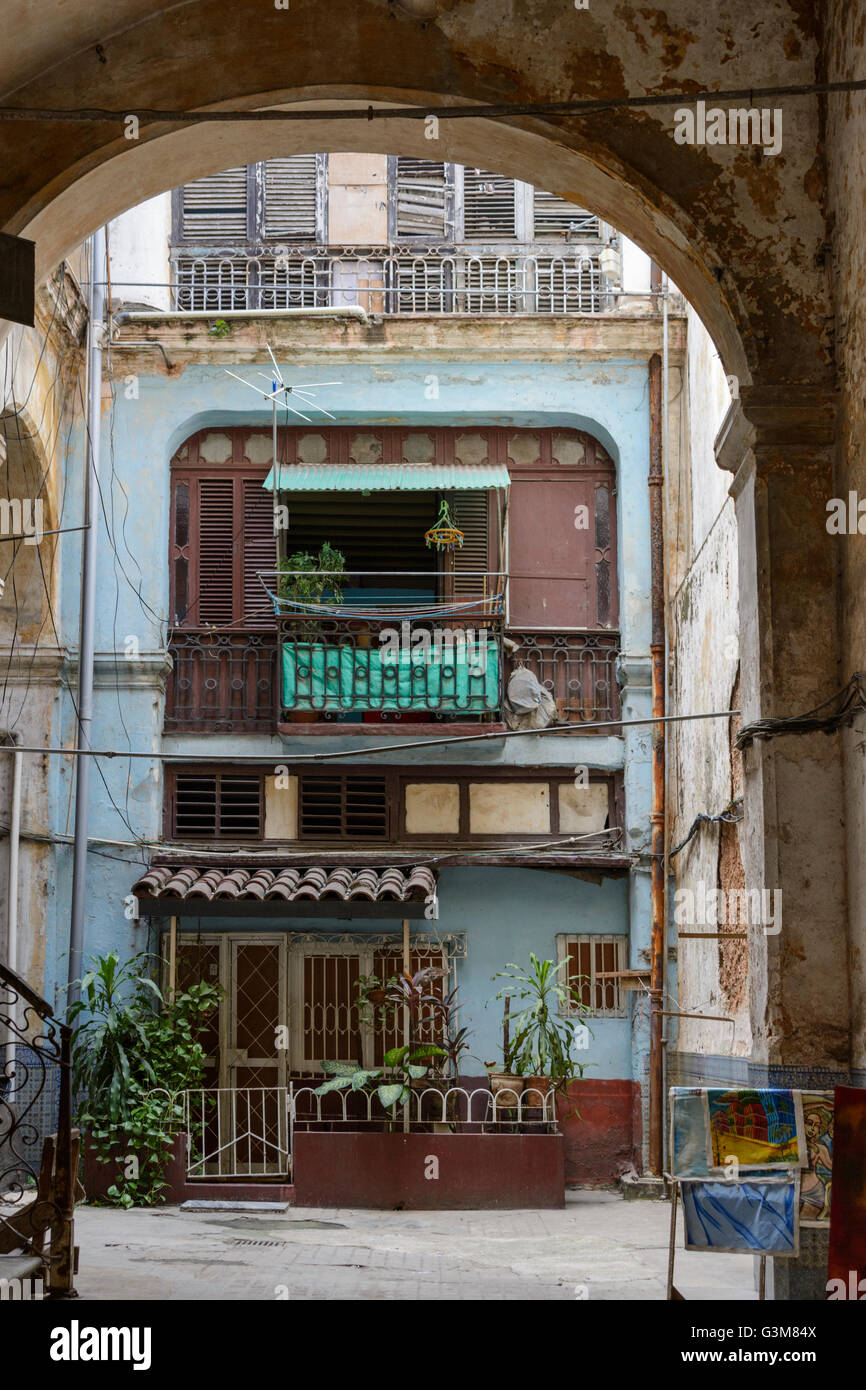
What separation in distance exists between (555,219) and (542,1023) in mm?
7670

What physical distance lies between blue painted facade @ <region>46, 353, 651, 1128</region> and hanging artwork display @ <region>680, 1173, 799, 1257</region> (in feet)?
25.5

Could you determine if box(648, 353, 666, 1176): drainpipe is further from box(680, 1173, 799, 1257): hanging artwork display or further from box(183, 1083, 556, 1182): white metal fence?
box(680, 1173, 799, 1257): hanging artwork display

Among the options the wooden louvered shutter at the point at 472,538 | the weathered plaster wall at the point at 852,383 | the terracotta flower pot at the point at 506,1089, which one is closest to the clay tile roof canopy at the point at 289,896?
the terracotta flower pot at the point at 506,1089

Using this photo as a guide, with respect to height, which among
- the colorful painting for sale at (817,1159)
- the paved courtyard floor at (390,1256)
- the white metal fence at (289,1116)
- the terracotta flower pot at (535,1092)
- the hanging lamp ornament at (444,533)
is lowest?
the paved courtyard floor at (390,1256)


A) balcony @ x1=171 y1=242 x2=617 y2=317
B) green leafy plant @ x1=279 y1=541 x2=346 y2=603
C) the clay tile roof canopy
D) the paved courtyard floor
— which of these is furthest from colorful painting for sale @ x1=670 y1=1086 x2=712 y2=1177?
balcony @ x1=171 y1=242 x2=617 y2=317

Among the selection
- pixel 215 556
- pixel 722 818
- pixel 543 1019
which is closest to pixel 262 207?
pixel 215 556

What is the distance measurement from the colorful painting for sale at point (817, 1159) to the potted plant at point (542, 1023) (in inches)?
254

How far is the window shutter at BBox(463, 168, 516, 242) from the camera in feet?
48.0

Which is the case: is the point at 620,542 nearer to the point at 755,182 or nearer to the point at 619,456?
the point at 619,456

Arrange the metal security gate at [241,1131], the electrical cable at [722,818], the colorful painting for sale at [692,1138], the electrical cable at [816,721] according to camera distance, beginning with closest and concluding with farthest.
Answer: the colorful painting for sale at [692,1138], the electrical cable at [816,721], the electrical cable at [722,818], the metal security gate at [241,1131]

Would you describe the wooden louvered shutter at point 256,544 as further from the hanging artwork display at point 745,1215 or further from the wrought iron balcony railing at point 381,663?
the hanging artwork display at point 745,1215

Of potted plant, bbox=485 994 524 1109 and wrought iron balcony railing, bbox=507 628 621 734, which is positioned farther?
wrought iron balcony railing, bbox=507 628 621 734

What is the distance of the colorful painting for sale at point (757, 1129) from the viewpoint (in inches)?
215

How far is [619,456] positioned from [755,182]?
7772 mm
